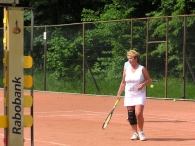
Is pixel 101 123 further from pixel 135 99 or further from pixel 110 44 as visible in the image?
pixel 110 44

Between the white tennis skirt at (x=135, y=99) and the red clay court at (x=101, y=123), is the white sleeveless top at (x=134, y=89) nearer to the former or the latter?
the white tennis skirt at (x=135, y=99)

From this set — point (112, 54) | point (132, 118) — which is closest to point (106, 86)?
point (112, 54)

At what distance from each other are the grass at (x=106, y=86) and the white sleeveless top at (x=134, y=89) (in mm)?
9917

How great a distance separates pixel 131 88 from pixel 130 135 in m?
1.05

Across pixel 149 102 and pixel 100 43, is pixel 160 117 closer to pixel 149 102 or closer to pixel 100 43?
pixel 149 102

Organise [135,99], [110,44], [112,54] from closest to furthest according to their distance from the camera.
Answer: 1. [135,99]
2. [112,54]
3. [110,44]

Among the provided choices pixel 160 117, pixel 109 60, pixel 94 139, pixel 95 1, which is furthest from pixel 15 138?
pixel 95 1

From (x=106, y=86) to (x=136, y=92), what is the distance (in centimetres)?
1261

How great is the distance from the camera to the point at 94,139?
411 inches

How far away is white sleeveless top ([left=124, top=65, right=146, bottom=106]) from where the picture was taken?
10430 millimetres

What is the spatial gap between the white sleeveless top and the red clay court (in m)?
0.69

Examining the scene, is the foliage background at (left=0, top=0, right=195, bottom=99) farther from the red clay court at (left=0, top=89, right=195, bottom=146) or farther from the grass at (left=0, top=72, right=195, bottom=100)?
the red clay court at (left=0, top=89, right=195, bottom=146)

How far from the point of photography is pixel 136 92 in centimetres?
1045

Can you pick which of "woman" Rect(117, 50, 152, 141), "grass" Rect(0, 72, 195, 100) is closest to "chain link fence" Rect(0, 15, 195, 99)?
"grass" Rect(0, 72, 195, 100)
